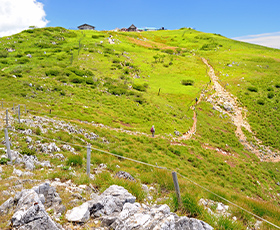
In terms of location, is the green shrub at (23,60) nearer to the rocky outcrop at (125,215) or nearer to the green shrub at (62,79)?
the green shrub at (62,79)

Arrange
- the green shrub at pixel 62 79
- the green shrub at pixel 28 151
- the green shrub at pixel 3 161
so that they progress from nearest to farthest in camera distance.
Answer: the green shrub at pixel 3 161, the green shrub at pixel 28 151, the green shrub at pixel 62 79

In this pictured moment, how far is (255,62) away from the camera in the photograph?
69.4m

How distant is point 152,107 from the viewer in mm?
33781

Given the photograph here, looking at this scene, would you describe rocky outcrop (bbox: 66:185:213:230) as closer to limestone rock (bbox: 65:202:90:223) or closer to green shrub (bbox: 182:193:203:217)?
limestone rock (bbox: 65:202:90:223)

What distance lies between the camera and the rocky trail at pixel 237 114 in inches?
1166

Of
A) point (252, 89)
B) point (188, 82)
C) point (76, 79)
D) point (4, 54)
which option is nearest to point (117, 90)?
point (76, 79)

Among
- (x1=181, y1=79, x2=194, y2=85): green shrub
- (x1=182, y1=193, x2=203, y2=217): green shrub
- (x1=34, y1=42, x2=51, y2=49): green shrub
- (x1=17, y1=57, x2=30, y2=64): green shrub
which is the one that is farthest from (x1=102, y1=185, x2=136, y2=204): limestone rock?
(x1=34, y1=42, x2=51, y2=49): green shrub

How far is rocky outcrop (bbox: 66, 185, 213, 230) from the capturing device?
457 centimetres

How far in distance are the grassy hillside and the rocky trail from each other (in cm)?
149

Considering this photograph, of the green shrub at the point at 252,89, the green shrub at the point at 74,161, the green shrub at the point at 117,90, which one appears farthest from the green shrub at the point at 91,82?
the green shrub at the point at 252,89

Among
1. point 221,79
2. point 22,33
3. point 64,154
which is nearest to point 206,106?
point 221,79

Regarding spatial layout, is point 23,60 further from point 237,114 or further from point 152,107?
point 237,114

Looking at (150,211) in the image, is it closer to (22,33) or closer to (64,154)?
(64,154)

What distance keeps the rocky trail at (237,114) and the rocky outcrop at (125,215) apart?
1201 inches
